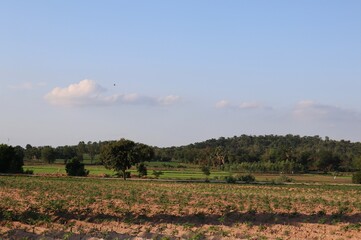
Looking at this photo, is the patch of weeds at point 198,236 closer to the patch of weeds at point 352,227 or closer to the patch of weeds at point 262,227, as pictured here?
the patch of weeds at point 262,227

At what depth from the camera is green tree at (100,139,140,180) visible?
79125 mm

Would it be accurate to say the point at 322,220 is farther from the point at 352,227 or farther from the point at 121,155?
the point at 121,155

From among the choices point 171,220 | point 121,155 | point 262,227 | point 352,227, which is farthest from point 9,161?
point 352,227

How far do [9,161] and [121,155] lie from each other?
80.3 ft

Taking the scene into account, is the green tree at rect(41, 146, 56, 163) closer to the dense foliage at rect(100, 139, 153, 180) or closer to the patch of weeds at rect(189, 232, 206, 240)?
the dense foliage at rect(100, 139, 153, 180)

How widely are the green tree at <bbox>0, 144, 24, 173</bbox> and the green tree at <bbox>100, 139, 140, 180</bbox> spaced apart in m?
19.5

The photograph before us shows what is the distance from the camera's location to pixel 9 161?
294 feet

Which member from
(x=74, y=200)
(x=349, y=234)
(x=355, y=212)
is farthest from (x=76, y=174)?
(x=349, y=234)

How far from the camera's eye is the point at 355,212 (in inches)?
1215

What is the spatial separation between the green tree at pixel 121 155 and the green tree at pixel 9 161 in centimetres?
1953

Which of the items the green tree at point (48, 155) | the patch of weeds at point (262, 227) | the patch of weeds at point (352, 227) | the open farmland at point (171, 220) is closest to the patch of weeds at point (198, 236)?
the open farmland at point (171, 220)

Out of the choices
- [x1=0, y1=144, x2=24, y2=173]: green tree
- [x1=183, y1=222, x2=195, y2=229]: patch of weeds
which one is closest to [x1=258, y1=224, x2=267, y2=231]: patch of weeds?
[x1=183, y1=222, x2=195, y2=229]: patch of weeds

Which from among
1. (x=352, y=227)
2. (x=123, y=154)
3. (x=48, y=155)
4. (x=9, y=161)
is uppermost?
(x=48, y=155)

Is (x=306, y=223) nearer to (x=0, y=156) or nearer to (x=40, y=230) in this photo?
(x=40, y=230)
